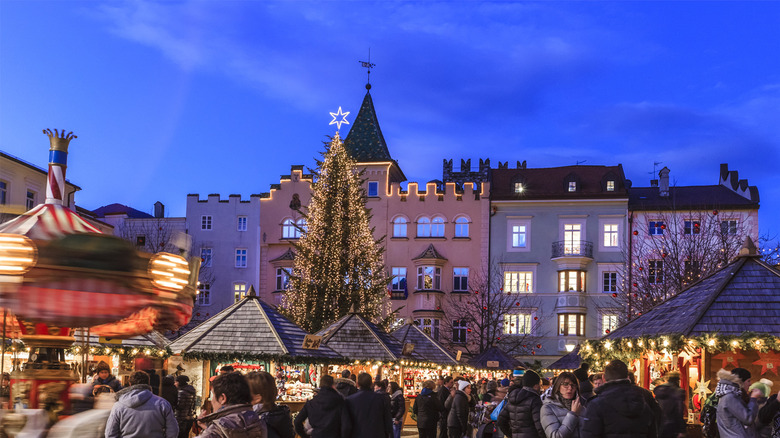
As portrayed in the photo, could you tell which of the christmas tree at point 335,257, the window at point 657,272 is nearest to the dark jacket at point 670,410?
the christmas tree at point 335,257

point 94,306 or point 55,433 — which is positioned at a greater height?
point 94,306

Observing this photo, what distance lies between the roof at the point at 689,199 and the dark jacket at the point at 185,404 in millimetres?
33166

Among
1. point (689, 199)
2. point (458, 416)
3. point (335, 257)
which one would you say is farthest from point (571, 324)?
point (458, 416)

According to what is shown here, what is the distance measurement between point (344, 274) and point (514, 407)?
25.3m

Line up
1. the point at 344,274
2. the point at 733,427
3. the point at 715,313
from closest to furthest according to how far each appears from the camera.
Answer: the point at 733,427
the point at 715,313
the point at 344,274

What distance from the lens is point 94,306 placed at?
6.09m

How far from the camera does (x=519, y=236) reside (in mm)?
46031

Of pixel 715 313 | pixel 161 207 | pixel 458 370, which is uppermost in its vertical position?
pixel 161 207

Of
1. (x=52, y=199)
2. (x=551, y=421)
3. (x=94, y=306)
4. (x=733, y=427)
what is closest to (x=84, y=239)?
(x=94, y=306)

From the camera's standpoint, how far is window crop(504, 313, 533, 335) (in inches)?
1777

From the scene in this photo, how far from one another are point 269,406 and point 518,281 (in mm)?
39126

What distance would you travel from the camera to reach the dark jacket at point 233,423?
542 centimetres

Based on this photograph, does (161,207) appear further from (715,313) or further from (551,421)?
(551,421)

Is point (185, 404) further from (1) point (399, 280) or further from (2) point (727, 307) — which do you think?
(1) point (399, 280)
